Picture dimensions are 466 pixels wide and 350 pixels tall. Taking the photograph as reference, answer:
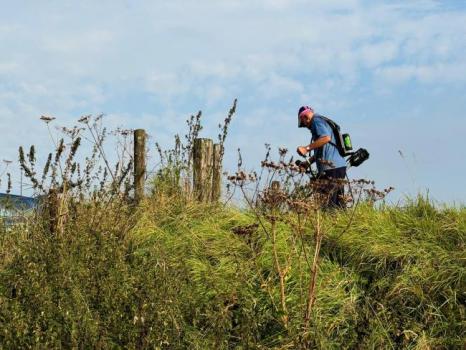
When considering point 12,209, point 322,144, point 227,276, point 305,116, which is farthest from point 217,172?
point 227,276

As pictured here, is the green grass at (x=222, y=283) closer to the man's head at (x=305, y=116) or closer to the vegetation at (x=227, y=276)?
the vegetation at (x=227, y=276)

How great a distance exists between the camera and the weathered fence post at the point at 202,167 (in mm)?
10484

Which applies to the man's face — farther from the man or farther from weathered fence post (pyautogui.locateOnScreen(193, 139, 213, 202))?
weathered fence post (pyautogui.locateOnScreen(193, 139, 213, 202))

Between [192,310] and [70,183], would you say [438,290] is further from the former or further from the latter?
[70,183]

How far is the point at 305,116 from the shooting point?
32.5 feet

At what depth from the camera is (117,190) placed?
927 centimetres

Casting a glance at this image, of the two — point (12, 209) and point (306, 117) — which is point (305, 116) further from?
point (12, 209)

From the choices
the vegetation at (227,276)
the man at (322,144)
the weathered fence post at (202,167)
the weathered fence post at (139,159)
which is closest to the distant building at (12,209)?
the vegetation at (227,276)

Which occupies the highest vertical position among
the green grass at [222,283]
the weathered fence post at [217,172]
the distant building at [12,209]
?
the weathered fence post at [217,172]

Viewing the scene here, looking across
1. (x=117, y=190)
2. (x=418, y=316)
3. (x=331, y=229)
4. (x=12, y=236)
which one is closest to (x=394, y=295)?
(x=418, y=316)

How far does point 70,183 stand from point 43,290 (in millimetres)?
3735

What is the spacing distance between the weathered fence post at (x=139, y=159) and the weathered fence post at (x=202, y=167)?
0.77 m

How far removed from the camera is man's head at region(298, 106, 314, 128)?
9906 millimetres

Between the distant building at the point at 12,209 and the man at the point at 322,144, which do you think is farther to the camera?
the man at the point at 322,144
